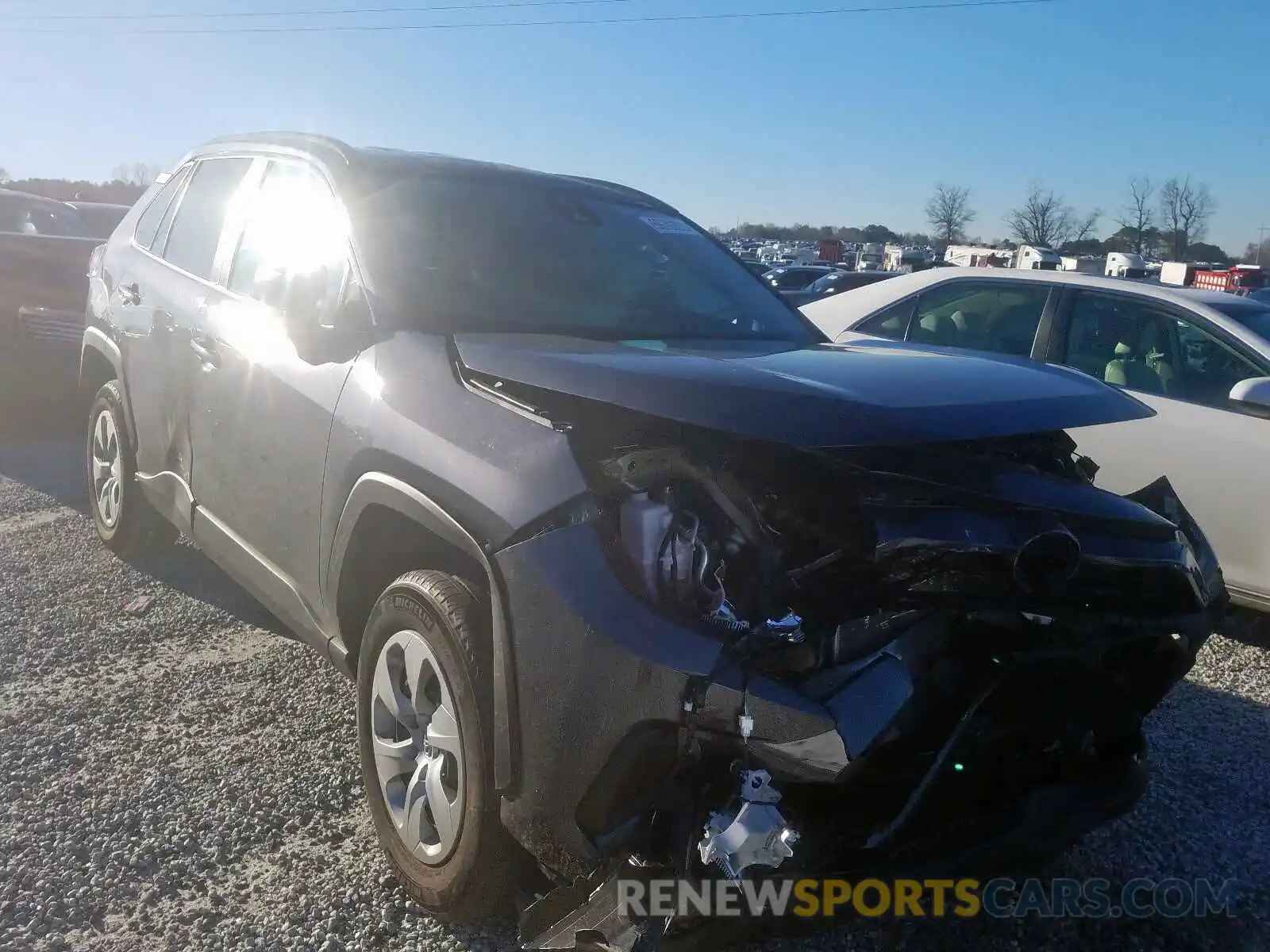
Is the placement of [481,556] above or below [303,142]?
below

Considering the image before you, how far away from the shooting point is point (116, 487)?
4.96 metres

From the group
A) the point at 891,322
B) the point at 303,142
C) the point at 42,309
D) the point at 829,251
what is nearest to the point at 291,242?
the point at 303,142

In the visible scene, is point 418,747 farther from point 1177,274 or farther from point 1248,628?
point 1177,274

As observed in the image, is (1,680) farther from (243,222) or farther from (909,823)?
(909,823)

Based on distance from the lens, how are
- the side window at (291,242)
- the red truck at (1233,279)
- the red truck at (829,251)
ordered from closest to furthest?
the side window at (291,242)
the red truck at (1233,279)
the red truck at (829,251)

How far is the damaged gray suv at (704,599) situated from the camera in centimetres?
201

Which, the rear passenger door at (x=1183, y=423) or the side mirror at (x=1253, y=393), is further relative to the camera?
the rear passenger door at (x=1183, y=423)

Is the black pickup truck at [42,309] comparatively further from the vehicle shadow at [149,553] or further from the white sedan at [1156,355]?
the white sedan at [1156,355]

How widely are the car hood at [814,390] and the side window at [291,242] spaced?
0.66m

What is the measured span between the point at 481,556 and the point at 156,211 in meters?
3.59

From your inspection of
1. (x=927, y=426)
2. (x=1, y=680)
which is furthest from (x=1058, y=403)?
(x=1, y=680)

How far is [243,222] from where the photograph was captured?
3.92m

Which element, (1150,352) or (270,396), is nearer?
(270,396)

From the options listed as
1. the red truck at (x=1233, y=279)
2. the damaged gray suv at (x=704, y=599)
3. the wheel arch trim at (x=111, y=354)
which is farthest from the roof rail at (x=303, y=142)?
the red truck at (x=1233, y=279)
